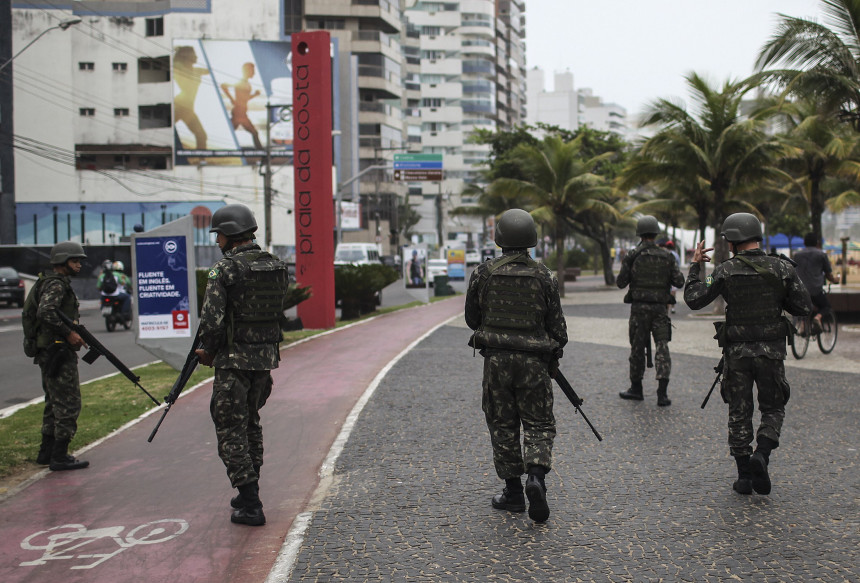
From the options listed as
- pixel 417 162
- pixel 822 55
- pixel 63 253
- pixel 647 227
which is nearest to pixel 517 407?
pixel 63 253

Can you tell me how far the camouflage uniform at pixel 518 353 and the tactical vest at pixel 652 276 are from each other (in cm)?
394

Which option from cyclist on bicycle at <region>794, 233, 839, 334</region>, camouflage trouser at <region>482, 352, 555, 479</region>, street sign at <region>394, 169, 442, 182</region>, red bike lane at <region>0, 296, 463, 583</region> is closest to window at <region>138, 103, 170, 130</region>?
street sign at <region>394, 169, 442, 182</region>

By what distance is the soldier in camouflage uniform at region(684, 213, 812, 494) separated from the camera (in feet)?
19.3

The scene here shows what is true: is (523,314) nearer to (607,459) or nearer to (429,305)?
(607,459)

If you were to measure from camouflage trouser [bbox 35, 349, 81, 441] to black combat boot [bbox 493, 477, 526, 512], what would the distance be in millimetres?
3566

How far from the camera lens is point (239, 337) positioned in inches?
212

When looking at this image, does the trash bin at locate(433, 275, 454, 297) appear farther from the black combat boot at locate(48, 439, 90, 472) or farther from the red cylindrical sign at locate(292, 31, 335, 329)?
the black combat boot at locate(48, 439, 90, 472)

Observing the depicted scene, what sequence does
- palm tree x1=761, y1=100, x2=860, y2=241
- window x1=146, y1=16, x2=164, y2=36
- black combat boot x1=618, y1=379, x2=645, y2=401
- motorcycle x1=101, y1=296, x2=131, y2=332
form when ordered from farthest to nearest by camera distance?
window x1=146, y1=16, x2=164, y2=36, palm tree x1=761, y1=100, x2=860, y2=241, motorcycle x1=101, y1=296, x2=131, y2=332, black combat boot x1=618, y1=379, x2=645, y2=401

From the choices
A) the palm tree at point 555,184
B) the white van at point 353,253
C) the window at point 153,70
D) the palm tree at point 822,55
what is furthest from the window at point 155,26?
the palm tree at point 822,55

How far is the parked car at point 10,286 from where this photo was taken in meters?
30.9

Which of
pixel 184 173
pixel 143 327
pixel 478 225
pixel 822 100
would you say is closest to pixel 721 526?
pixel 143 327

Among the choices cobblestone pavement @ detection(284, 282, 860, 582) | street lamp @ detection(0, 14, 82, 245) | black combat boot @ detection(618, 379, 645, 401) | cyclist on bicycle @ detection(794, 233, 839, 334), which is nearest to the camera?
cobblestone pavement @ detection(284, 282, 860, 582)

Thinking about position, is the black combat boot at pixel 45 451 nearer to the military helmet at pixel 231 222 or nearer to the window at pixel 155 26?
the military helmet at pixel 231 222

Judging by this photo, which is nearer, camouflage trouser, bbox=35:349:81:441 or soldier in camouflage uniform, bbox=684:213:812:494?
soldier in camouflage uniform, bbox=684:213:812:494
